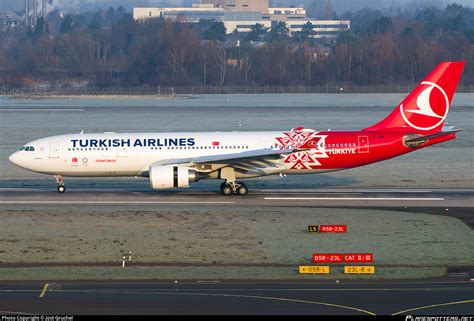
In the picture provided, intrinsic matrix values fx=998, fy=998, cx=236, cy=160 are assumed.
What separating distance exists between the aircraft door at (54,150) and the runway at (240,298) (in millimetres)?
21694

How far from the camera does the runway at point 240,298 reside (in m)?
27.1

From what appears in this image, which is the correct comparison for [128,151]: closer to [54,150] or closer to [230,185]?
[54,150]

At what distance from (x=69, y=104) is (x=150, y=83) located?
31.9 meters

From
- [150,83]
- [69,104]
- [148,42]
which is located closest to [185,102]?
[69,104]

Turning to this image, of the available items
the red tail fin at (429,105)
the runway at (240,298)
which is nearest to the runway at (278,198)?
the red tail fin at (429,105)

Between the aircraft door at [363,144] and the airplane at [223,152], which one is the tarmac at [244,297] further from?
the airplane at [223,152]

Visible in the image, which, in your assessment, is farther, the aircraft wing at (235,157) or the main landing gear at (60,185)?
the main landing gear at (60,185)

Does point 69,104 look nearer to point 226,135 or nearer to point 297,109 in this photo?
point 297,109

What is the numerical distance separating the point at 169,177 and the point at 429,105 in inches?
572

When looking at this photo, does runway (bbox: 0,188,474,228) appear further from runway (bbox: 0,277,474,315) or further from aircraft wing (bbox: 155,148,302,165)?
runway (bbox: 0,277,474,315)

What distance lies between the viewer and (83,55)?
186750 millimetres

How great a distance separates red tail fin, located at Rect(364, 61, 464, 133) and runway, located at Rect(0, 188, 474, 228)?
352 centimetres

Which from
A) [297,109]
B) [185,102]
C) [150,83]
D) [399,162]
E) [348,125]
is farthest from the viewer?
[150,83]

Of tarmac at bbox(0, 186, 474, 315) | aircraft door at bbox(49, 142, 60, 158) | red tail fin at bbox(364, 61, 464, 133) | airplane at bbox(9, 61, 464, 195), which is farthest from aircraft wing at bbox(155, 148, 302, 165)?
tarmac at bbox(0, 186, 474, 315)
